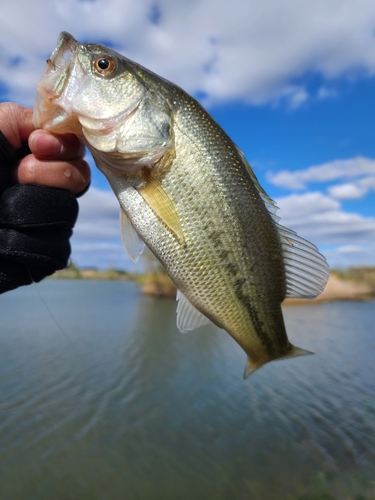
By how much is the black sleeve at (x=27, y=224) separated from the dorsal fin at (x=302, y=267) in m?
1.62

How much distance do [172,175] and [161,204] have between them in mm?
210

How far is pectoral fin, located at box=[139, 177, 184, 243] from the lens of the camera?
2334 millimetres

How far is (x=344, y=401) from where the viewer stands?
35.9ft

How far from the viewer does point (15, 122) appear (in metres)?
2.34

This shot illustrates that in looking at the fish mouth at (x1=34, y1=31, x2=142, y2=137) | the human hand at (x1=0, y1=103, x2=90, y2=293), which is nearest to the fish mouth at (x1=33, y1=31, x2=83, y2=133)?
the fish mouth at (x1=34, y1=31, x2=142, y2=137)

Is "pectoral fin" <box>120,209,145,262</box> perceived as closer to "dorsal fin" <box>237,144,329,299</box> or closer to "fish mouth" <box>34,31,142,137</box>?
"fish mouth" <box>34,31,142,137</box>

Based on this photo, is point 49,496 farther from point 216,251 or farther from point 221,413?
point 216,251

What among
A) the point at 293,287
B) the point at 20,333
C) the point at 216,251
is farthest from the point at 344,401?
the point at 20,333

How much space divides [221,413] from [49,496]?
476 centimetres

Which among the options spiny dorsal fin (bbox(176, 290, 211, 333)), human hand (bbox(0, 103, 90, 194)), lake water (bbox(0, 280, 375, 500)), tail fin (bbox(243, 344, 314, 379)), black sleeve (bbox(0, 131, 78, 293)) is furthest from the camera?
lake water (bbox(0, 280, 375, 500))

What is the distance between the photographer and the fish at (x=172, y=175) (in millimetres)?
2287

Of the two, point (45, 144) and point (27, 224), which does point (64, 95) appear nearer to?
point (45, 144)

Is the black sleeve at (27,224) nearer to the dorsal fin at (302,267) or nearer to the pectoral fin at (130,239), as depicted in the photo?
the pectoral fin at (130,239)

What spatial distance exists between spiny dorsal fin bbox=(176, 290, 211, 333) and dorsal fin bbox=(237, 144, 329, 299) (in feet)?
2.43
